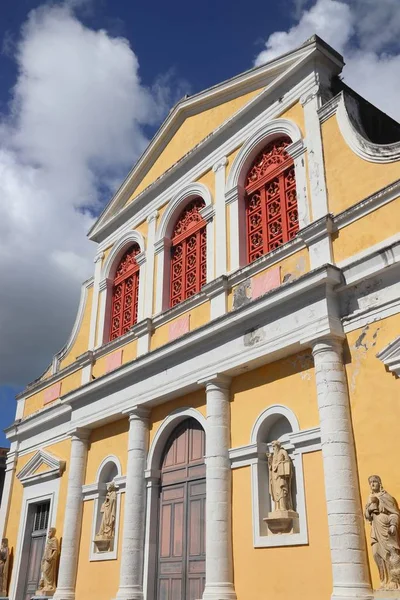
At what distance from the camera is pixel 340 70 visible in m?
10.8

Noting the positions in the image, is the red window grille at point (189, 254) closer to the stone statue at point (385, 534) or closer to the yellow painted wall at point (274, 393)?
the yellow painted wall at point (274, 393)

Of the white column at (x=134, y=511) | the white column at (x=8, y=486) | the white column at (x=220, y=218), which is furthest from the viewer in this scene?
the white column at (x=8, y=486)

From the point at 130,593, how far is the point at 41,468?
519 centimetres

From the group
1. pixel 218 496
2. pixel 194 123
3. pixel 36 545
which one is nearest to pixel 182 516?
pixel 218 496

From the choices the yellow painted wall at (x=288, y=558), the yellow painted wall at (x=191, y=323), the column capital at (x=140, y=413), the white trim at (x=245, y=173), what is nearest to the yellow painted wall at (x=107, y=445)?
the column capital at (x=140, y=413)

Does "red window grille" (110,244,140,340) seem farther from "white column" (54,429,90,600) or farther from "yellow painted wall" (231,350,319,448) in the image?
"yellow painted wall" (231,350,319,448)

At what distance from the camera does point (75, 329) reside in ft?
50.4

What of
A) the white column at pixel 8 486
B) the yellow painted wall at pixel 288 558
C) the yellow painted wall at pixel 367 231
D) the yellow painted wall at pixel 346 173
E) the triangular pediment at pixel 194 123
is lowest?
the yellow painted wall at pixel 288 558

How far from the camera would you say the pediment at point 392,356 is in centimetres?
756

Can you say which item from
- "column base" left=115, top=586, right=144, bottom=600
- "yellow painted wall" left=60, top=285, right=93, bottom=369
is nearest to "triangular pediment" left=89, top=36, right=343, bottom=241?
"yellow painted wall" left=60, top=285, right=93, bottom=369

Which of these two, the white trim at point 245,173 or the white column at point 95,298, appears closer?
the white trim at point 245,173

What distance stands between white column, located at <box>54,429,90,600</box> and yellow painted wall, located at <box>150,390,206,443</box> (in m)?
2.38

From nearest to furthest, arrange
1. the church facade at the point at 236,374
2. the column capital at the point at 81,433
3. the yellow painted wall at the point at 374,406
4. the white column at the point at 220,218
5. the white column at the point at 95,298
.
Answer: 1. the yellow painted wall at the point at 374,406
2. the church facade at the point at 236,374
3. the white column at the point at 220,218
4. the column capital at the point at 81,433
5. the white column at the point at 95,298

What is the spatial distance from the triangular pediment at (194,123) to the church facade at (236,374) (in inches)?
1.8
